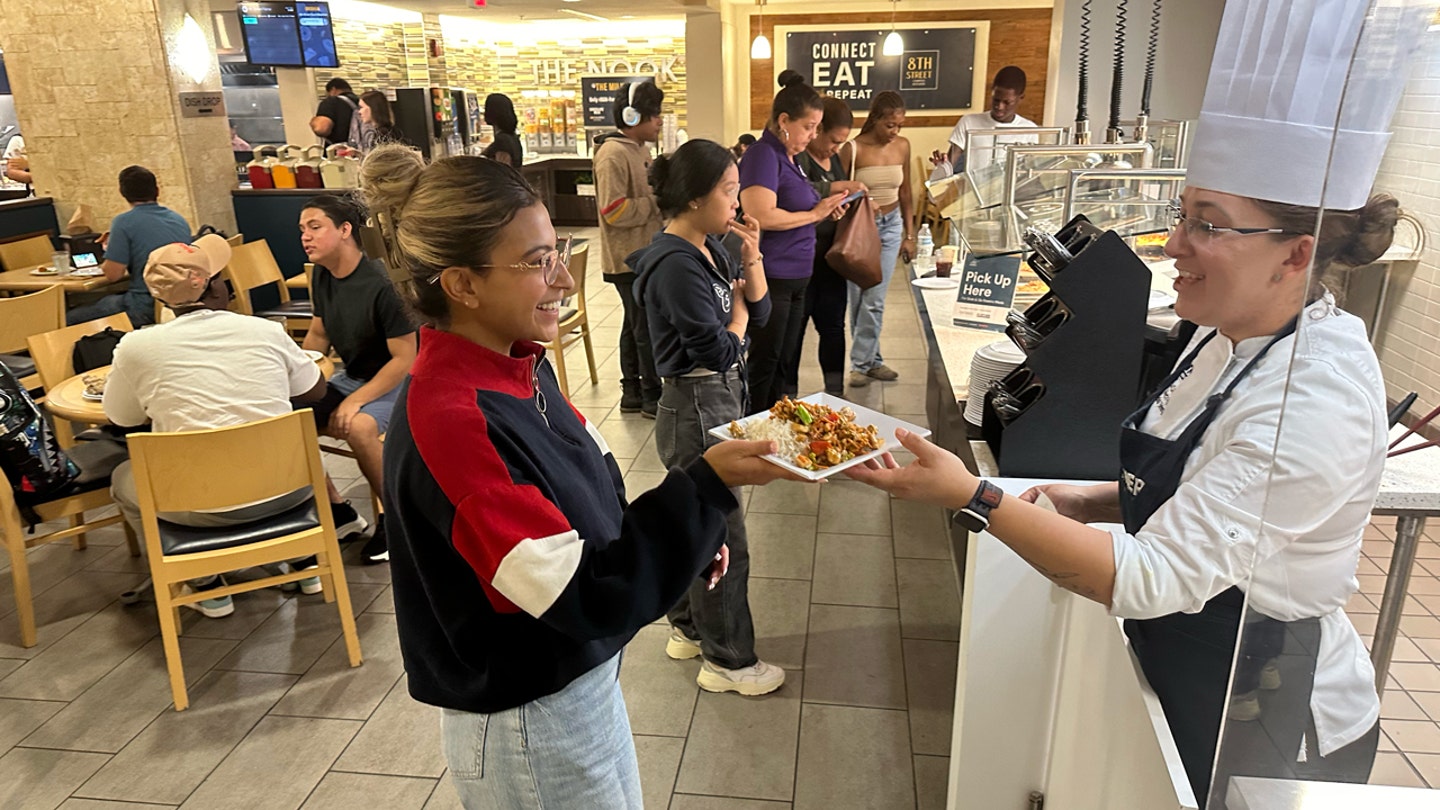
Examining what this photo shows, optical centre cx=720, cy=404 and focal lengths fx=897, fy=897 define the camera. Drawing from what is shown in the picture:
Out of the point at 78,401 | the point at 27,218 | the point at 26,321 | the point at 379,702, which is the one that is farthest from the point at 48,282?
the point at 379,702

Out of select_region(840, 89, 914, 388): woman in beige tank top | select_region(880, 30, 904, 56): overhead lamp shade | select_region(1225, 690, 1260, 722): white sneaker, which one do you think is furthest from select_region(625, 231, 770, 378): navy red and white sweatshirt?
select_region(880, 30, 904, 56): overhead lamp shade

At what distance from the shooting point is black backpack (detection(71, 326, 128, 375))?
3.66 metres

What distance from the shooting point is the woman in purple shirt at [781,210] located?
406cm

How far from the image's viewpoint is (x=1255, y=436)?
1.05 meters

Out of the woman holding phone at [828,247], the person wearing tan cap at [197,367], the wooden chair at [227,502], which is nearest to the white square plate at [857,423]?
the wooden chair at [227,502]

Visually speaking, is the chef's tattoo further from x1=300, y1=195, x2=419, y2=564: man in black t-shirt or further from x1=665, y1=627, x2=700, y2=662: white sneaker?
x1=300, y1=195, x2=419, y2=564: man in black t-shirt

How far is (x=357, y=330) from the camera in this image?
11.4ft

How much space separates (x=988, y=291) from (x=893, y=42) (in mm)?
7193

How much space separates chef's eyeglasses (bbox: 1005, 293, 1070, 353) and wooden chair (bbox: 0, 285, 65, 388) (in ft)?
13.7

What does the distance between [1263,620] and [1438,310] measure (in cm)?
31

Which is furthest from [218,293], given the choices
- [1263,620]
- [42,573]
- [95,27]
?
[95,27]

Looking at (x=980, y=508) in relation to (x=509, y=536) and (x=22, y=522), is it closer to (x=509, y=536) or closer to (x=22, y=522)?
(x=509, y=536)

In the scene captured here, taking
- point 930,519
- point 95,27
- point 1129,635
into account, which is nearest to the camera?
point 1129,635

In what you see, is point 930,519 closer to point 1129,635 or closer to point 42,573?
point 1129,635
